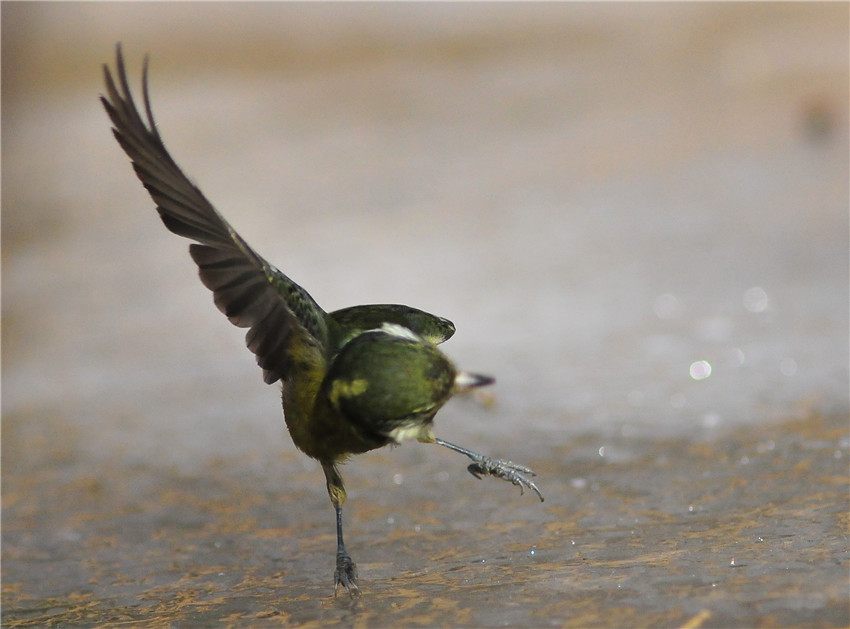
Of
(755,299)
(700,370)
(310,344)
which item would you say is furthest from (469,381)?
(755,299)

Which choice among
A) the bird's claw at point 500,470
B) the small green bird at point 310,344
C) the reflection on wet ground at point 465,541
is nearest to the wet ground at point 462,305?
the reflection on wet ground at point 465,541

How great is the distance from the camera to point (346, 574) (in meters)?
3.31

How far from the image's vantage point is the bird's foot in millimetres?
3236

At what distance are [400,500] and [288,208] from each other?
4939 mm

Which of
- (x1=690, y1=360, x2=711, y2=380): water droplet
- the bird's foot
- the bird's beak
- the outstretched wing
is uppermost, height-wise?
(x1=690, y1=360, x2=711, y2=380): water droplet

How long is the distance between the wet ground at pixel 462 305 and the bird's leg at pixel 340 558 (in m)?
0.08

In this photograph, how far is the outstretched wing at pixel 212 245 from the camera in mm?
3096

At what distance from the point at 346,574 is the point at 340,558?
8 cm

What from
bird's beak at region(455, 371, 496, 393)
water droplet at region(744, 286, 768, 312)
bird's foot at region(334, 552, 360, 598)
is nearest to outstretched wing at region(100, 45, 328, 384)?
bird's beak at region(455, 371, 496, 393)

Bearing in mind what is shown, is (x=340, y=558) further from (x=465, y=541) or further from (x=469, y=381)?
(x=469, y=381)

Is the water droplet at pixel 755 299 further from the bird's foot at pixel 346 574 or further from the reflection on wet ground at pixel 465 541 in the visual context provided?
the bird's foot at pixel 346 574

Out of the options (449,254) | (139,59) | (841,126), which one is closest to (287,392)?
Answer: (449,254)

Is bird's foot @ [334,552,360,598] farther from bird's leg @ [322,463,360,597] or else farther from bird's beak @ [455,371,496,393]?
bird's beak @ [455,371,496,393]

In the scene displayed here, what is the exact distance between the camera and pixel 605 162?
9281mm
